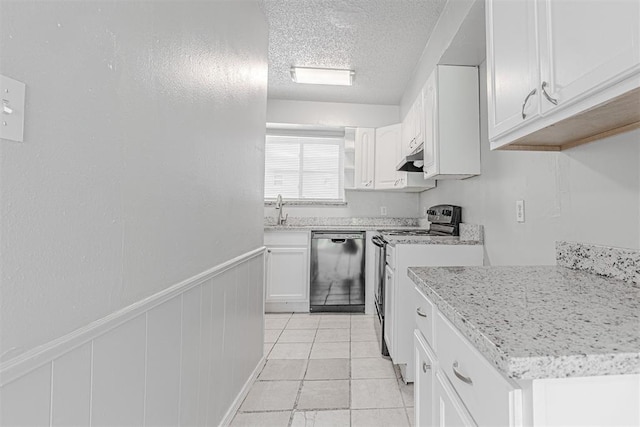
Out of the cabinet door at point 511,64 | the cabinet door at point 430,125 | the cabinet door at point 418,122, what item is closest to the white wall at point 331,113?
the cabinet door at point 418,122

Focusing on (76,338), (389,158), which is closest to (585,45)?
(76,338)

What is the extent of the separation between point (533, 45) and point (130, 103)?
1.16 m

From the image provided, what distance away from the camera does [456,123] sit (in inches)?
80.7

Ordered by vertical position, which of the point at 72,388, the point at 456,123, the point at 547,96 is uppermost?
the point at 456,123

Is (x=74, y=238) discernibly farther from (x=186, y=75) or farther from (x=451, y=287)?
(x=451, y=287)

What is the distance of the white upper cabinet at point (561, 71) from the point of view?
2.15ft

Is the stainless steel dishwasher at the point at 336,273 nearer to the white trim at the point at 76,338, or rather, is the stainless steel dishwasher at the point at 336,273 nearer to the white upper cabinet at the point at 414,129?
the white upper cabinet at the point at 414,129

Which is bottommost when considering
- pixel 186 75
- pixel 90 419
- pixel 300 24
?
pixel 90 419

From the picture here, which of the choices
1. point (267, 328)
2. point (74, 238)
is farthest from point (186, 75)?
point (267, 328)

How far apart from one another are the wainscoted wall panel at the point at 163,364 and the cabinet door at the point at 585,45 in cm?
129

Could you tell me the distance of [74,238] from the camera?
0.64 metres

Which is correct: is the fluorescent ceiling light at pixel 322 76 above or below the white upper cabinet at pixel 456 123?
above

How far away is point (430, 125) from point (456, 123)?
186 millimetres

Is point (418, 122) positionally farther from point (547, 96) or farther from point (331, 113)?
point (547, 96)
